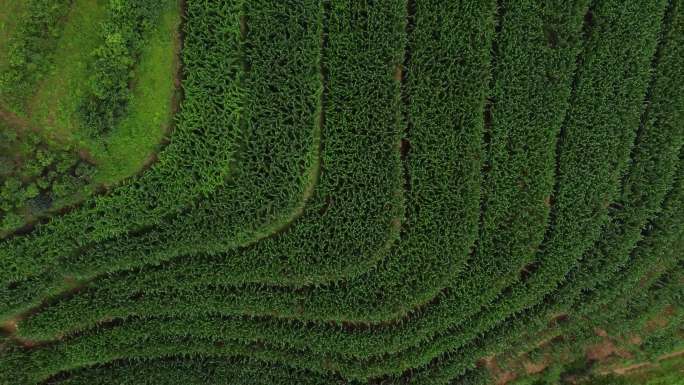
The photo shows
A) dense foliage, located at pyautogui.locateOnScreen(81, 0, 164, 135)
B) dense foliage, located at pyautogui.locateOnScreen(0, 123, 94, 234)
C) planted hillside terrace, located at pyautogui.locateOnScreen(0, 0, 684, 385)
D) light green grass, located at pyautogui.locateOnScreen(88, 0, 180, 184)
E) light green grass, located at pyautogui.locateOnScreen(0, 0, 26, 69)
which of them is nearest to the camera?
light green grass, located at pyautogui.locateOnScreen(0, 0, 26, 69)

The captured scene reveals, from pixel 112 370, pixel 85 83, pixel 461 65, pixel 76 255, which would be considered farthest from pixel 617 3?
pixel 112 370

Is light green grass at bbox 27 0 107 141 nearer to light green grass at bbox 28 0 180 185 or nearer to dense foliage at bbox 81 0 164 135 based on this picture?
light green grass at bbox 28 0 180 185

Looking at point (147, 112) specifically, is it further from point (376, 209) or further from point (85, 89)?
point (376, 209)

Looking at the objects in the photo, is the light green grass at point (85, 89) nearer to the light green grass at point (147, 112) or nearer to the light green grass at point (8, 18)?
the light green grass at point (147, 112)

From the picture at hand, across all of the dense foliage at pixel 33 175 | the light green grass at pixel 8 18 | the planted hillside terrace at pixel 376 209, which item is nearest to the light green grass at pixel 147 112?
the planted hillside terrace at pixel 376 209

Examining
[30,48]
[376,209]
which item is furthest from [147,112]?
[376,209]

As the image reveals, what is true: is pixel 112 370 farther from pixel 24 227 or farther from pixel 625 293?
pixel 625 293

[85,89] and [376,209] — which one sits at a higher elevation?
[85,89]

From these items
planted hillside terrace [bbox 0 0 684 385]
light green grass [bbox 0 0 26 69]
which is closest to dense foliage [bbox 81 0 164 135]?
planted hillside terrace [bbox 0 0 684 385]
